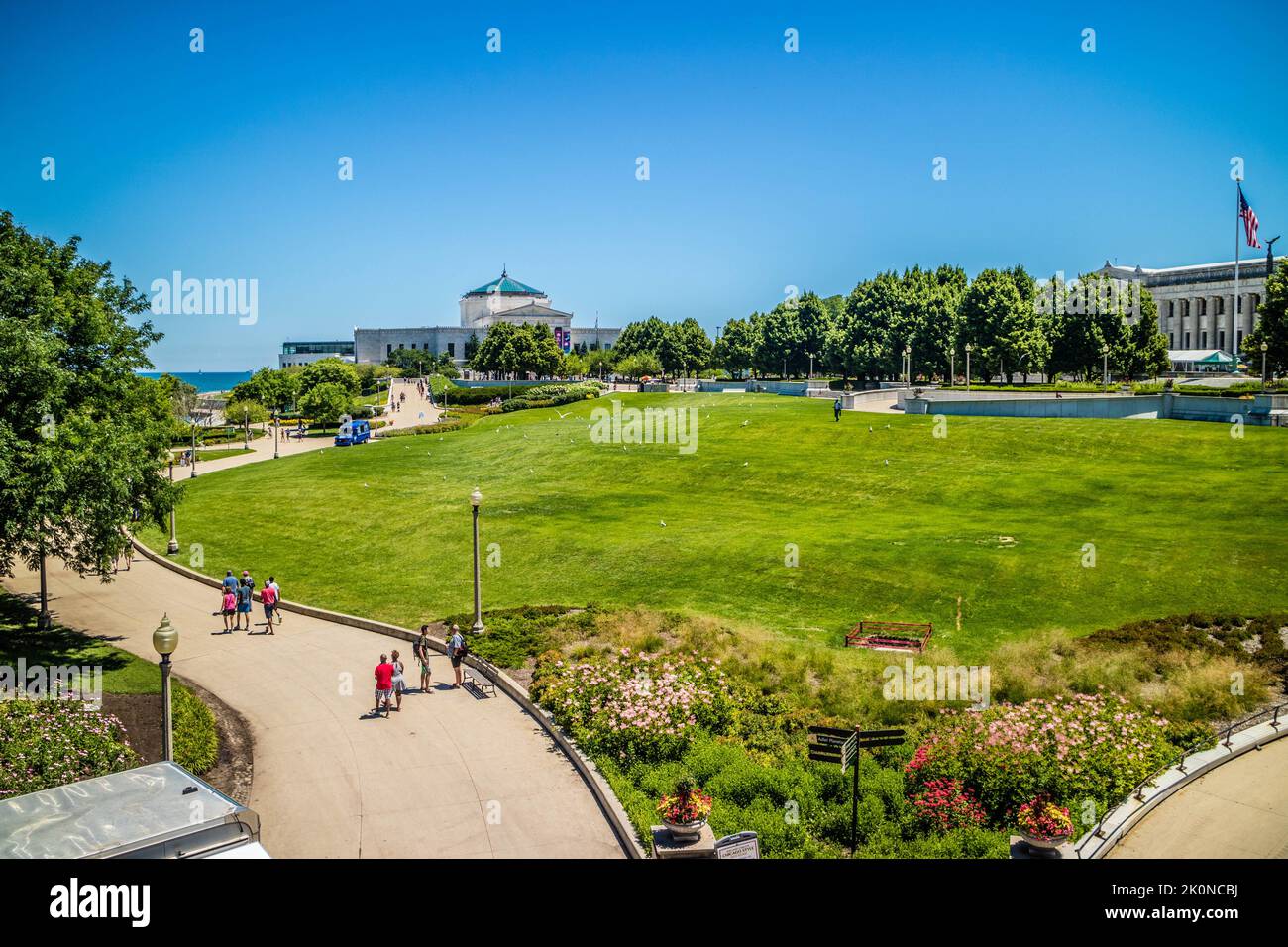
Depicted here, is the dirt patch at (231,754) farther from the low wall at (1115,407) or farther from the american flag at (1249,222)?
the american flag at (1249,222)

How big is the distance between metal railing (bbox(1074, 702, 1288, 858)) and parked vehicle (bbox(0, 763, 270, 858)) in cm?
1122

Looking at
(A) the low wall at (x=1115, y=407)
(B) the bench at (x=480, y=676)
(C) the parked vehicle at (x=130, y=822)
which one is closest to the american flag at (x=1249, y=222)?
(A) the low wall at (x=1115, y=407)

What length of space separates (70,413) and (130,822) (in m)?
17.5

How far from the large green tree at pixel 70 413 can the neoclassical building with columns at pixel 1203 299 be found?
12927 centimetres

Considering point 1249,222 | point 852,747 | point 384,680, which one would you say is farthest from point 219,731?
point 1249,222

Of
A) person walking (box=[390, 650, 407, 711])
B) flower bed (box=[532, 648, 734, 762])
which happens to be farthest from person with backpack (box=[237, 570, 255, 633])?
flower bed (box=[532, 648, 734, 762])

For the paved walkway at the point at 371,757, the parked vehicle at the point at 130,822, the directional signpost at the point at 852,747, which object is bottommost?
the paved walkway at the point at 371,757

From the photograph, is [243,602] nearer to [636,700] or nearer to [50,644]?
[50,644]

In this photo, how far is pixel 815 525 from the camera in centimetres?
3594

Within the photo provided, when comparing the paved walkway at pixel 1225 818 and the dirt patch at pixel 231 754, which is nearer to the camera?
the paved walkway at pixel 1225 818

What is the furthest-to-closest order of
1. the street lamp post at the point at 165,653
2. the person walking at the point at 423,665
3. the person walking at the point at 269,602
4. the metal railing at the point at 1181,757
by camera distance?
the person walking at the point at 269,602, the person walking at the point at 423,665, the street lamp post at the point at 165,653, the metal railing at the point at 1181,757

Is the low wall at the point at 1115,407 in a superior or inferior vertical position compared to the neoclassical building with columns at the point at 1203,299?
inferior

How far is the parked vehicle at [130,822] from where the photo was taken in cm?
936
